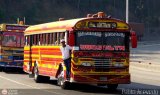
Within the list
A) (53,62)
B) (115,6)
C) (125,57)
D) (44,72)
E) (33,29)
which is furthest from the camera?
(115,6)

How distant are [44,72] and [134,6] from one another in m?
105

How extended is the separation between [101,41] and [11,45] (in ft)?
43.1

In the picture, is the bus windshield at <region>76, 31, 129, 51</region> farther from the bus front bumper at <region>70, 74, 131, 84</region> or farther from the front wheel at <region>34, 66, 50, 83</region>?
the front wheel at <region>34, 66, 50, 83</region>

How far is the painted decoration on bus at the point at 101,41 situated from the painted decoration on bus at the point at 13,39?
1257cm

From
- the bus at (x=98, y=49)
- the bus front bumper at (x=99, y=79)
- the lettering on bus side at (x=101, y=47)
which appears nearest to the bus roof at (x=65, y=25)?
the bus at (x=98, y=49)

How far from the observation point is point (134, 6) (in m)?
126

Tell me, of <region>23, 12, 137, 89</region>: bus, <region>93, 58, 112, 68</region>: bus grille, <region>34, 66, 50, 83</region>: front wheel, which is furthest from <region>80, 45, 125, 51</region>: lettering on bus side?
<region>34, 66, 50, 83</region>: front wheel

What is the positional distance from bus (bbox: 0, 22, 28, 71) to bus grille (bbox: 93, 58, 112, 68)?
42.4 ft

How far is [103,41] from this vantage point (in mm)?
18984

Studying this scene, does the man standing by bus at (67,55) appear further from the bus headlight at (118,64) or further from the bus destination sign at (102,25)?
the bus headlight at (118,64)

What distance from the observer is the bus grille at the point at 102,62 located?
1870cm

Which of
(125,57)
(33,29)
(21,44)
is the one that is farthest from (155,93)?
(21,44)

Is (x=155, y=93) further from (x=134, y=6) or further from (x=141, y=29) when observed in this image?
(x=134, y=6)

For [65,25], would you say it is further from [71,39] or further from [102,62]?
[102,62]
